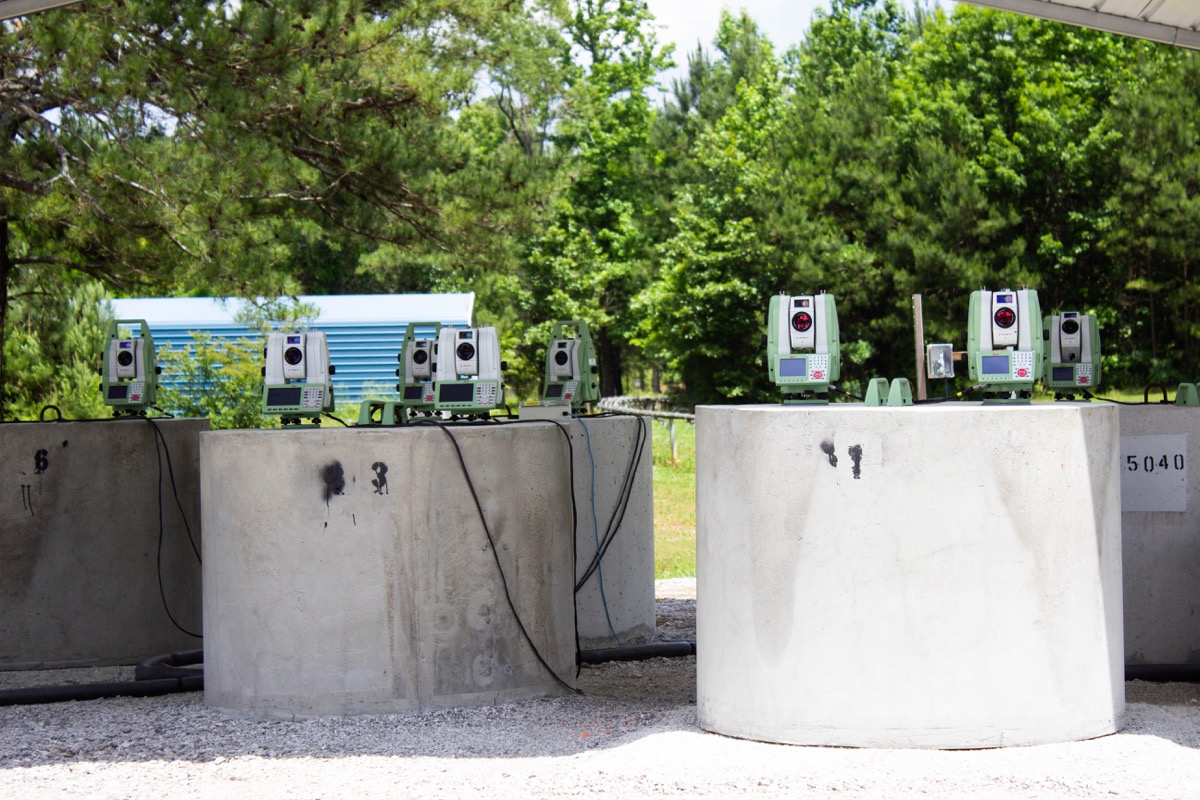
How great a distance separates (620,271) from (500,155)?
1196 inches

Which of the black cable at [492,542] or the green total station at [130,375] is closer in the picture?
the black cable at [492,542]

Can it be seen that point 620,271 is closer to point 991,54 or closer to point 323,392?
point 991,54

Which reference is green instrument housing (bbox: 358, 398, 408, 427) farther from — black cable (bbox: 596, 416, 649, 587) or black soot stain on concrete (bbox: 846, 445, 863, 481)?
black soot stain on concrete (bbox: 846, 445, 863, 481)

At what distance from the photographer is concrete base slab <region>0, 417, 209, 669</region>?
29.1 ft

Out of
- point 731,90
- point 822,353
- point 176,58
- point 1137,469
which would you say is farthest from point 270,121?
point 731,90

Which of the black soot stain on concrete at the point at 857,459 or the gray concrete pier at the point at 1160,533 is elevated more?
the black soot stain on concrete at the point at 857,459

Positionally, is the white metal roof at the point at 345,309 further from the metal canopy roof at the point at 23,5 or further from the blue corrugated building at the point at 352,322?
the metal canopy roof at the point at 23,5

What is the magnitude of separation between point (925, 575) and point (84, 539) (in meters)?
5.77

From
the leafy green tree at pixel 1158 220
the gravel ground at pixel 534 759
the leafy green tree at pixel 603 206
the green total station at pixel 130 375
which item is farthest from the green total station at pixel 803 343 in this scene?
the leafy green tree at pixel 603 206

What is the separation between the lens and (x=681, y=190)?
43.5m

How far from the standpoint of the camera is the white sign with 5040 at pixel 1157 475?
7.68 metres

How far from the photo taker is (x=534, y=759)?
19.8 ft

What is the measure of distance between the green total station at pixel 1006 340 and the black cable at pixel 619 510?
2.63m

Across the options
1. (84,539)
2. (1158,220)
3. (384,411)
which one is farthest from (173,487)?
(1158,220)
